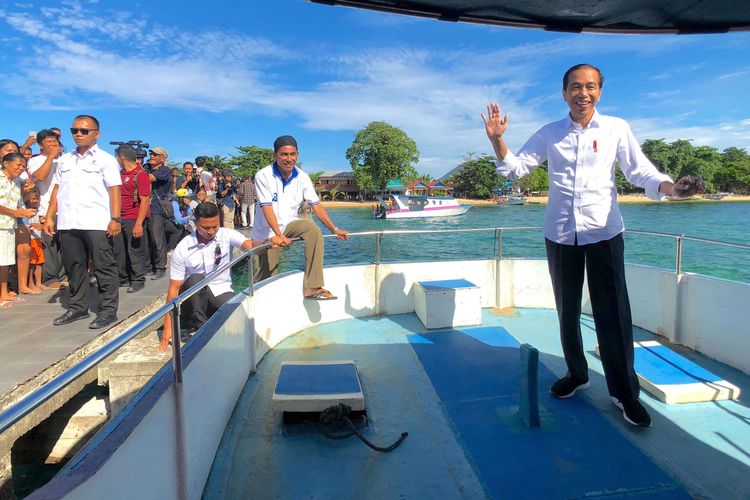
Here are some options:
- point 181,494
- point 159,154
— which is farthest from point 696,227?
point 181,494

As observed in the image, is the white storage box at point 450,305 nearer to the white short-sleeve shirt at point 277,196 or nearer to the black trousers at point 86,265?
the white short-sleeve shirt at point 277,196

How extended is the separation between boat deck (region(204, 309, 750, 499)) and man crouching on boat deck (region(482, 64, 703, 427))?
1.03 ft

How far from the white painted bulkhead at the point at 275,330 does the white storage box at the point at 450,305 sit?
0.66 metres

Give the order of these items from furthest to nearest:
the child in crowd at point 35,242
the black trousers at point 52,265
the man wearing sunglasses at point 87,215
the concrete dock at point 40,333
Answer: the black trousers at point 52,265, the child in crowd at point 35,242, the man wearing sunglasses at point 87,215, the concrete dock at point 40,333

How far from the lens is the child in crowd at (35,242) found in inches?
237

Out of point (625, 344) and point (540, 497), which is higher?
point (625, 344)

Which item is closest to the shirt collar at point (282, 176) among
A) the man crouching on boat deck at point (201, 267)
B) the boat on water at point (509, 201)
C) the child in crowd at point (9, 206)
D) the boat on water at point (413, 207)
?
the man crouching on boat deck at point (201, 267)

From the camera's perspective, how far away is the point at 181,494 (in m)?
1.88

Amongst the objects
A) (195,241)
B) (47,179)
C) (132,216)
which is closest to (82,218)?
(195,241)

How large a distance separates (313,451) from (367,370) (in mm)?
1209

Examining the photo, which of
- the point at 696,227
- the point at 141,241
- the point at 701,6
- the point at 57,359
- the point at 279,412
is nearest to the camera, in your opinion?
the point at 701,6

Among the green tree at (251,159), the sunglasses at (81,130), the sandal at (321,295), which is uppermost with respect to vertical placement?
the green tree at (251,159)

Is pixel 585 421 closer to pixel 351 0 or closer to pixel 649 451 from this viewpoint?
pixel 649 451

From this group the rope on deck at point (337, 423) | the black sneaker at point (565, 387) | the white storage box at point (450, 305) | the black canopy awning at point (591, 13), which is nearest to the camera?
the black canopy awning at point (591, 13)
